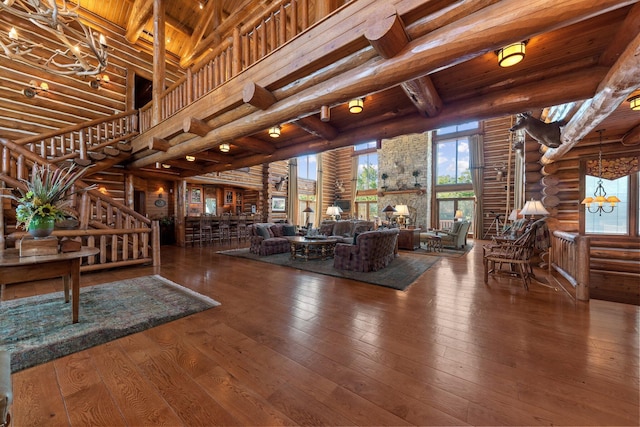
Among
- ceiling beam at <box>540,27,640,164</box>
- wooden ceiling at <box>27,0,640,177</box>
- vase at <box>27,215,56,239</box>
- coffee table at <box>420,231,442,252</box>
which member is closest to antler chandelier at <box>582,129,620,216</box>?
wooden ceiling at <box>27,0,640,177</box>

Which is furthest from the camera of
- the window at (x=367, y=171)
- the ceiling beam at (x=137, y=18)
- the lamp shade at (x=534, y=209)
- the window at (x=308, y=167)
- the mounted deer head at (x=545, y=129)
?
the window at (x=367, y=171)

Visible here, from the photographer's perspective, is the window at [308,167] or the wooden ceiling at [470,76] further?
the window at [308,167]

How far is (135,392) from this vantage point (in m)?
1.57

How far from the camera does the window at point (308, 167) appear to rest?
13.3 m

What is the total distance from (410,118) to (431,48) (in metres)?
1.96

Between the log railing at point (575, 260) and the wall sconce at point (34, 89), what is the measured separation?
11098 mm

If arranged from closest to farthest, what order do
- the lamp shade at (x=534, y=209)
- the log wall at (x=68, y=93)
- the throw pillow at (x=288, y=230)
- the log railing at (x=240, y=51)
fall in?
1. the log railing at (x=240, y=51)
2. the lamp shade at (x=534, y=209)
3. the log wall at (x=68, y=93)
4. the throw pillow at (x=288, y=230)

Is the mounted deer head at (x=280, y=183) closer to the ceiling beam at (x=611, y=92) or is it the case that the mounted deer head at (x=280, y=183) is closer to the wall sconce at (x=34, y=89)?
the wall sconce at (x=34, y=89)

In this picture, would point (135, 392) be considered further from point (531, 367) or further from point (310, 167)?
point (310, 167)

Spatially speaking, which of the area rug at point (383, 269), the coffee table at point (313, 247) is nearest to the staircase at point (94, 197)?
the area rug at point (383, 269)

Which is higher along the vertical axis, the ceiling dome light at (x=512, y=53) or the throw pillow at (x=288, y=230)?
the ceiling dome light at (x=512, y=53)

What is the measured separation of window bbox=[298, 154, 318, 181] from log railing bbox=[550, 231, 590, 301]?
35.3 ft

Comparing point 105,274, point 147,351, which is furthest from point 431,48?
point 105,274

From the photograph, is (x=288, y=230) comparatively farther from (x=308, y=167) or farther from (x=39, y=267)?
(x=308, y=167)
